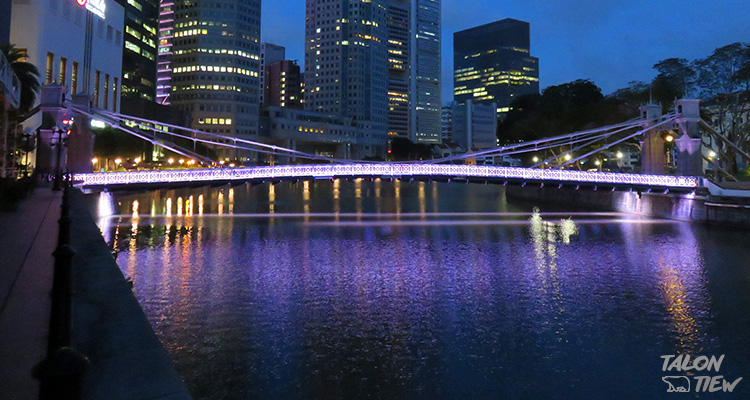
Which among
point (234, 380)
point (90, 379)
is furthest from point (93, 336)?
point (234, 380)

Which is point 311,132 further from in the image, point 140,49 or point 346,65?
point 140,49

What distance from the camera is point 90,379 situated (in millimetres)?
3754

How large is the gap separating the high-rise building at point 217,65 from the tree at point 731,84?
95926mm

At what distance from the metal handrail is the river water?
8.34 m

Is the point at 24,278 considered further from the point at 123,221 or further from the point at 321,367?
the point at 123,221

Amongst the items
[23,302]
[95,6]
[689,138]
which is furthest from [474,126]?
[23,302]

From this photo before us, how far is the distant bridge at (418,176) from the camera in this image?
3375 cm

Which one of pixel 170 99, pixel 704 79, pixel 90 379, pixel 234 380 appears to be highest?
pixel 170 99

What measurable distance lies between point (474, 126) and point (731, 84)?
5481 inches

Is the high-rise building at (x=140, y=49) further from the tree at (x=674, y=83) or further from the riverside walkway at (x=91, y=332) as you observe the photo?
the riverside walkway at (x=91, y=332)

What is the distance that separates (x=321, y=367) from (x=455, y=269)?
9.98 meters

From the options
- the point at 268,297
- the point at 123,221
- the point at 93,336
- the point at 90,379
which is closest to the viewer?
the point at 90,379

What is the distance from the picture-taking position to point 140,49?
95.4 m

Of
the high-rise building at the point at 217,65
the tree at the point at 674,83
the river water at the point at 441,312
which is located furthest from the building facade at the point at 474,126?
the river water at the point at 441,312
